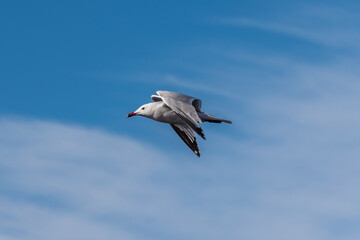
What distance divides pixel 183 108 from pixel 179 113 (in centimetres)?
110

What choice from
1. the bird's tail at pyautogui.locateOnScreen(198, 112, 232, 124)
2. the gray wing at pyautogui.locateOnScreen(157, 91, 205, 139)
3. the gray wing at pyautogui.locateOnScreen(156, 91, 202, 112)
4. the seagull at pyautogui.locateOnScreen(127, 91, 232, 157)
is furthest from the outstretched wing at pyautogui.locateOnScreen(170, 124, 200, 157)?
the gray wing at pyautogui.locateOnScreen(157, 91, 205, 139)

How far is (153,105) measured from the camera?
4200cm

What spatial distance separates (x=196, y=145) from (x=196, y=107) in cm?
366

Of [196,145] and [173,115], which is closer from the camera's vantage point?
[173,115]

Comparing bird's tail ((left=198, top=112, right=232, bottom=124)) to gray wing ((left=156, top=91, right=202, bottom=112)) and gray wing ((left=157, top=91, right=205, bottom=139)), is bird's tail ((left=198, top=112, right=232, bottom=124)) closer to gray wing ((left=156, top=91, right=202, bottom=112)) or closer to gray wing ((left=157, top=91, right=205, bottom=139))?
gray wing ((left=156, top=91, right=202, bottom=112))

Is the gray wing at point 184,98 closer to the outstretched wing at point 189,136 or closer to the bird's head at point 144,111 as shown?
the bird's head at point 144,111

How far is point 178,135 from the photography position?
45.4 metres

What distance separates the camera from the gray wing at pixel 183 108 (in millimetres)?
36812

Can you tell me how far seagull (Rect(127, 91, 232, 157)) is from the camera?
1470 inches

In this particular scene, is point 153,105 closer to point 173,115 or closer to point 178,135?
point 173,115

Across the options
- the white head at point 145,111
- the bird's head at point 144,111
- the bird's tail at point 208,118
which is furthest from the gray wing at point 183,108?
the bird's tail at point 208,118

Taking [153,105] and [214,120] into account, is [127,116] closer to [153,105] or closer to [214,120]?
[153,105]

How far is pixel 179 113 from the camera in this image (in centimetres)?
3716

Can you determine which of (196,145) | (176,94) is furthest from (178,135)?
(176,94)
